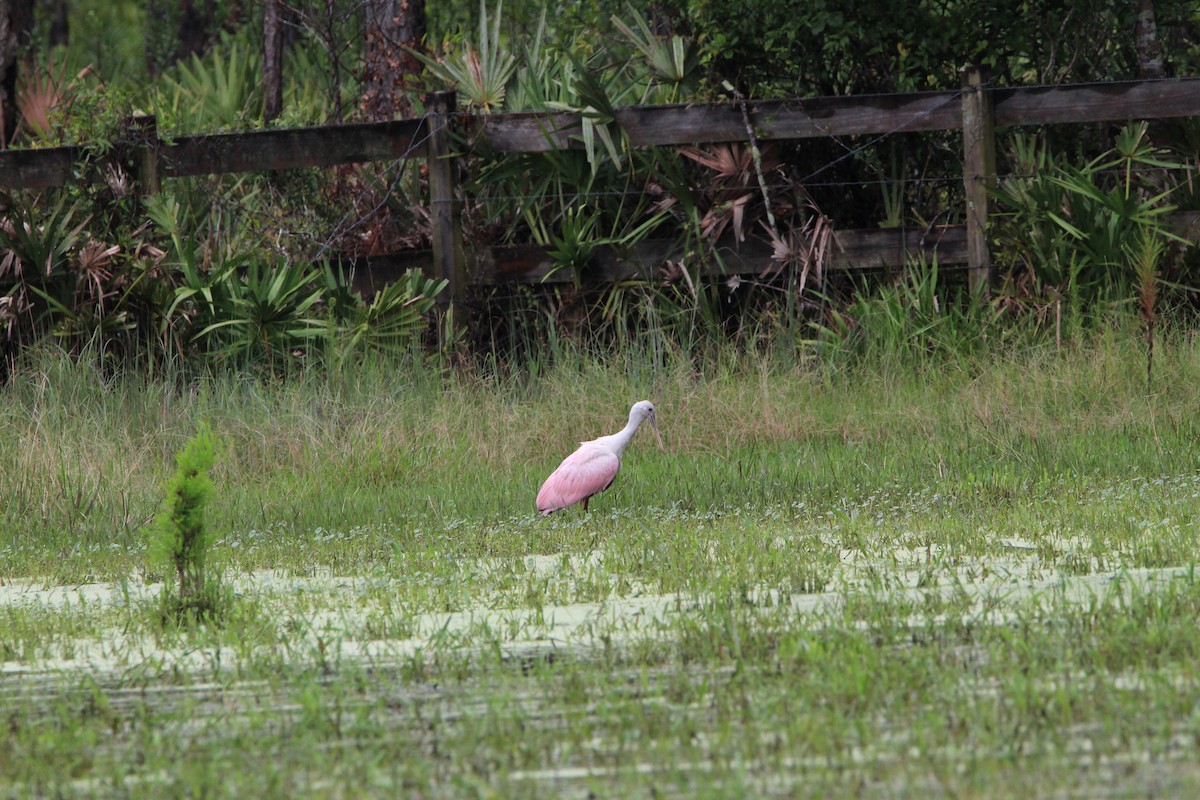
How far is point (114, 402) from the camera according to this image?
9.55 meters

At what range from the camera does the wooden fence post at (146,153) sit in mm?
10789

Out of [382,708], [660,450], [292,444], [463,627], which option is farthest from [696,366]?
[382,708]

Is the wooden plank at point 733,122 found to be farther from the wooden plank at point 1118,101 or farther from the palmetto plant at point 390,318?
the palmetto plant at point 390,318

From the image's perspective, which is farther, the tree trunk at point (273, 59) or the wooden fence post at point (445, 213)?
the tree trunk at point (273, 59)

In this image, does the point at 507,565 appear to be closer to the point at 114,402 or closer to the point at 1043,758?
the point at 1043,758

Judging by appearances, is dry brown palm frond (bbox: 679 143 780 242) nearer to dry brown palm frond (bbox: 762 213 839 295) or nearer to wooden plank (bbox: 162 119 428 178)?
dry brown palm frond (bbox: 762 213 839 295)

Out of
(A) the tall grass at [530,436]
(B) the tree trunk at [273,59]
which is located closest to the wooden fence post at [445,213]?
(A) the tall grass at [530,436]

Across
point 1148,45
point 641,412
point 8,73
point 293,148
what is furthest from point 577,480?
point 8,73

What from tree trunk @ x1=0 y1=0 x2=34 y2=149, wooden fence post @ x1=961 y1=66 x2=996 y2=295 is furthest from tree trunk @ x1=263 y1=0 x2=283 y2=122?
wooden fence post @ x1=961 y1=66 x2=996 y2=295

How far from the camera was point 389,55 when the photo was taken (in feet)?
44.3

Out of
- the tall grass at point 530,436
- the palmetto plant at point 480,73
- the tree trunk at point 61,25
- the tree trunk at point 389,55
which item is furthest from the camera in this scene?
the tree trunk at point 61,25

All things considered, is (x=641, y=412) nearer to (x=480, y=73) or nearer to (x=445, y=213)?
(x=445, y=213)

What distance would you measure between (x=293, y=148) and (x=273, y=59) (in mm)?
6020

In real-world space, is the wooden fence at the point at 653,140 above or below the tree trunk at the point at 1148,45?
below
